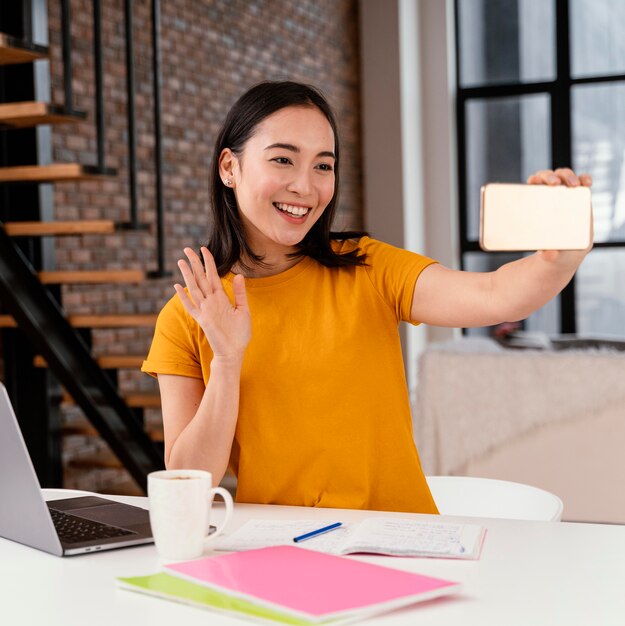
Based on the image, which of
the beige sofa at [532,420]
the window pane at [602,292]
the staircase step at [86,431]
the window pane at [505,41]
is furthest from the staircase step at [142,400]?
the window pane at [505,41]

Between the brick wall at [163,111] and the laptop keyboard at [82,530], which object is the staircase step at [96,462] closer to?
the brick wall at [163,111]

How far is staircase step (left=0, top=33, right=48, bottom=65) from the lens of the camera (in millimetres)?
2955

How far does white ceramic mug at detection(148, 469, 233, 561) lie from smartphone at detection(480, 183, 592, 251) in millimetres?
473

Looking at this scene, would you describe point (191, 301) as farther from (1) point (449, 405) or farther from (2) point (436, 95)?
(2) point (436, 95)

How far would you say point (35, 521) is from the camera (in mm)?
1256

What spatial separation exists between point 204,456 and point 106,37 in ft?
11.0

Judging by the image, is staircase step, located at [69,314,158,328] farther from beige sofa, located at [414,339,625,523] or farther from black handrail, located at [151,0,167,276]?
beige sofa, located at [414,339,625,523]

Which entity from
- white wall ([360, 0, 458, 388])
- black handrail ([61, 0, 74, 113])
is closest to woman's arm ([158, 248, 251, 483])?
black handrail ([61, 0, 74, 113])

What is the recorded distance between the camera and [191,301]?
1.54m

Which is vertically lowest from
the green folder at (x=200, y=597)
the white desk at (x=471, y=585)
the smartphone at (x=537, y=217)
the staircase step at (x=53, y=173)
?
the white desk at (x=471, y=585)

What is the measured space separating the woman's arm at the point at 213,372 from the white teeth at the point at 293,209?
0.16m

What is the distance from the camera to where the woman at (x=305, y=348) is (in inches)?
64.2

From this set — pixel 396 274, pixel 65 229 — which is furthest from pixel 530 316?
pixel 396 274

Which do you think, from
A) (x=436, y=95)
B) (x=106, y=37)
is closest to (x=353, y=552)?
(x=106, y=37)
